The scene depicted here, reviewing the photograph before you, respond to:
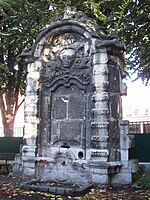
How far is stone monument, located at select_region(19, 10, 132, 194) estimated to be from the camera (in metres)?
7.32

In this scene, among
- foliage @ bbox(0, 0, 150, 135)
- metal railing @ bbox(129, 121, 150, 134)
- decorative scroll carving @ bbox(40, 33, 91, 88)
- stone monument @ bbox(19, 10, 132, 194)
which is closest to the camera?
stone monument @ bbox(19, 10, 132, 194)

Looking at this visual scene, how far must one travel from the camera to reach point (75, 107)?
312 inches

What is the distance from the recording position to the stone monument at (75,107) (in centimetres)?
732

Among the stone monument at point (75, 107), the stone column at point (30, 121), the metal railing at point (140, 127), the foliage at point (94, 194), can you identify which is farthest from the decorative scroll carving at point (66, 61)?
the metal railing at point (140, 127)

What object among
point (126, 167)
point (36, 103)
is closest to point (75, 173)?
point (126, 167)

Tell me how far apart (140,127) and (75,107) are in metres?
6.82

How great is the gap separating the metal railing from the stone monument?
549 centimetres

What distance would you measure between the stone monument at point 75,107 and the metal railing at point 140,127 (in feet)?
18.0

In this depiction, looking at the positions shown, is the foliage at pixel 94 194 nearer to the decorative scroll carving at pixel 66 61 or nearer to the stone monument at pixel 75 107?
the stone monument at pixel 75 107

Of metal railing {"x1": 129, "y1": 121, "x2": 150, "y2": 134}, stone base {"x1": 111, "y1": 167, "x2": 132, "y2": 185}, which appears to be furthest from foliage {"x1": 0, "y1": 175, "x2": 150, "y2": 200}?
metal railing {"x1": 129, "y1": 121, "x2": 150, "y2": 134}

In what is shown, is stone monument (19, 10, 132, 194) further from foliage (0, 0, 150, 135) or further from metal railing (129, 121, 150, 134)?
metal railing (129, 121, 150, 134)

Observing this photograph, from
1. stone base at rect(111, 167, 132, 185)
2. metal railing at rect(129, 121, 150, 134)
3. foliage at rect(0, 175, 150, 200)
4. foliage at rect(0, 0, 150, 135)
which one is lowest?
foliage at rect(0, 175, 150, 200)

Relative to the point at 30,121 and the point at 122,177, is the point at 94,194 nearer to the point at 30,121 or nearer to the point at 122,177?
the point at 122,177

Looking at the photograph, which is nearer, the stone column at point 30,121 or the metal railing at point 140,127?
the stone column at point 30,121
